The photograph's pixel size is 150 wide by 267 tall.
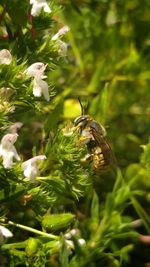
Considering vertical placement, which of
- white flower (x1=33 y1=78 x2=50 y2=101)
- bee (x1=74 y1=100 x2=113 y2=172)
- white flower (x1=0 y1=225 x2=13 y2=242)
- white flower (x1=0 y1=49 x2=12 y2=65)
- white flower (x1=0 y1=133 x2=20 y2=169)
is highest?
white flower (x1=0 y1=49 x2=12 y2=65)

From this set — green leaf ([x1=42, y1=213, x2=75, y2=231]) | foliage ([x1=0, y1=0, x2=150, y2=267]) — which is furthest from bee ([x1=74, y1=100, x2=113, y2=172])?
green leaf ([x1=42, y1=213, x2=75, y2=231])

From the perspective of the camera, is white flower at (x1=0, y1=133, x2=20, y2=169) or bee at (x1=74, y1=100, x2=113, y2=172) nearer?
white flower at (x1=0, y1=133, x2=20, y2=169)

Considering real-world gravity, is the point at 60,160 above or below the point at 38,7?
below

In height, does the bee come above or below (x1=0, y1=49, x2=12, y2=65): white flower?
below

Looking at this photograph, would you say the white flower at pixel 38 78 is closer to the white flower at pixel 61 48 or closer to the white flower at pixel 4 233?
the white flower at pixel 61 48

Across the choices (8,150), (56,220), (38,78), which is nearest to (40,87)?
(38,78)

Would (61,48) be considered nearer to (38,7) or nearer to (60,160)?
(38,7)

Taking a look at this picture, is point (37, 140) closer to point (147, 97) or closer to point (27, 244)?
point (27, 244)

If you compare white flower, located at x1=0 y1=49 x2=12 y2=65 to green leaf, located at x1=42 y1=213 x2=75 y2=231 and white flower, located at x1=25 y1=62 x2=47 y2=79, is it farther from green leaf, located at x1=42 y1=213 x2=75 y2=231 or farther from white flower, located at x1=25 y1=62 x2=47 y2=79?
green leaf, located at x1=42 y1=213 x2=75 y2=231
